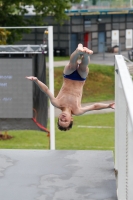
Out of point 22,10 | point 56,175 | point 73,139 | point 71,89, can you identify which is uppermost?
point 71,89

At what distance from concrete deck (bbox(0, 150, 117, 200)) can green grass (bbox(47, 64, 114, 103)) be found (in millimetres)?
23130

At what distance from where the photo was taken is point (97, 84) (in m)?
33.6

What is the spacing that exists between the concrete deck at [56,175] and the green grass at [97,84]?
23.1 meters

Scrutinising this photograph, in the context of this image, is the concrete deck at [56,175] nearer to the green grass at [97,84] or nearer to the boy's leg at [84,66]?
the boy's leg at [84,66]

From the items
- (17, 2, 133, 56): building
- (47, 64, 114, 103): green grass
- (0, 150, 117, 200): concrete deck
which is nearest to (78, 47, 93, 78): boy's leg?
(0, 150, 117, 200): concrete deck

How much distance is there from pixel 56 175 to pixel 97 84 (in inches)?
1058

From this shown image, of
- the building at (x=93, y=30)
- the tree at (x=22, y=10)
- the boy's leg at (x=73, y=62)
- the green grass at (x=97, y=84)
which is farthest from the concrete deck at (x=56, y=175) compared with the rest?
the building at (x=93, y=30)

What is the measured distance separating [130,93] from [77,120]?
73.4 ft

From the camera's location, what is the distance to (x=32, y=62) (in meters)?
14.3

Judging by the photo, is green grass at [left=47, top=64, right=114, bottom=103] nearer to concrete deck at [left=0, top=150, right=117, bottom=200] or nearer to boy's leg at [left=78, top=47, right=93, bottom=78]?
concrete deck at [left=0, top=150, right=117, bottom=200]

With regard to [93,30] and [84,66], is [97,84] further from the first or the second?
[84,66]

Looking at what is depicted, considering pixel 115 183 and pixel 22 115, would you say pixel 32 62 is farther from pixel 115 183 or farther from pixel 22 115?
pixel 115 183

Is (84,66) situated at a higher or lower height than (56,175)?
higher

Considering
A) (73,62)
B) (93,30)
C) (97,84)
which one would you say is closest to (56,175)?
(73,62)
